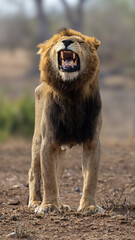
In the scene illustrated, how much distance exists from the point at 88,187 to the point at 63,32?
1393 millimetres

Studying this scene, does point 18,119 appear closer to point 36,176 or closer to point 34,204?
point 36,176

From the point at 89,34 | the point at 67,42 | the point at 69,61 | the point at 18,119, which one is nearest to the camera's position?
the point at 67,42

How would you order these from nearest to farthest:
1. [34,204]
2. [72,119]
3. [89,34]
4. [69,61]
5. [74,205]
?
[69,61] → [72,119] → [34,204] → [74,205] → [89,34]

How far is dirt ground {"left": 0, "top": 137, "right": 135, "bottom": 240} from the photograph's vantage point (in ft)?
15.5

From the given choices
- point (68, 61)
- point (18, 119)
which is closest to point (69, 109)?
point (68, 61)

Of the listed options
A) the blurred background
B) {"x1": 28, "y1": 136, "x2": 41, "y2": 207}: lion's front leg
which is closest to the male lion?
{"x1": 28, "y1": 136, "x2": 41, "y2": 207}: lion's front leg

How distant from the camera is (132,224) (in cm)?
502

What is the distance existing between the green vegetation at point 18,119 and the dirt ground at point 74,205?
12.2 ft

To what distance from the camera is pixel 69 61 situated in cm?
538

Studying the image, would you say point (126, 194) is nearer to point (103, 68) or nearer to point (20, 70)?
point (103, 68)

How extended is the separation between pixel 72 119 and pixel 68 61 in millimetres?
519

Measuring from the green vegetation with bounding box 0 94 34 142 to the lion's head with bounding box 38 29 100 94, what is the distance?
856cm

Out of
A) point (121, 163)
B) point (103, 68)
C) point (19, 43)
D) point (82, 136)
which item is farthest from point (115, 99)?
point (82, 136)

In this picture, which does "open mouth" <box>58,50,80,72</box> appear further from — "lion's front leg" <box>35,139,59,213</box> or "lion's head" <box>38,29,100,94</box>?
"lion's front leg" <box>35,139,59,213</box>
